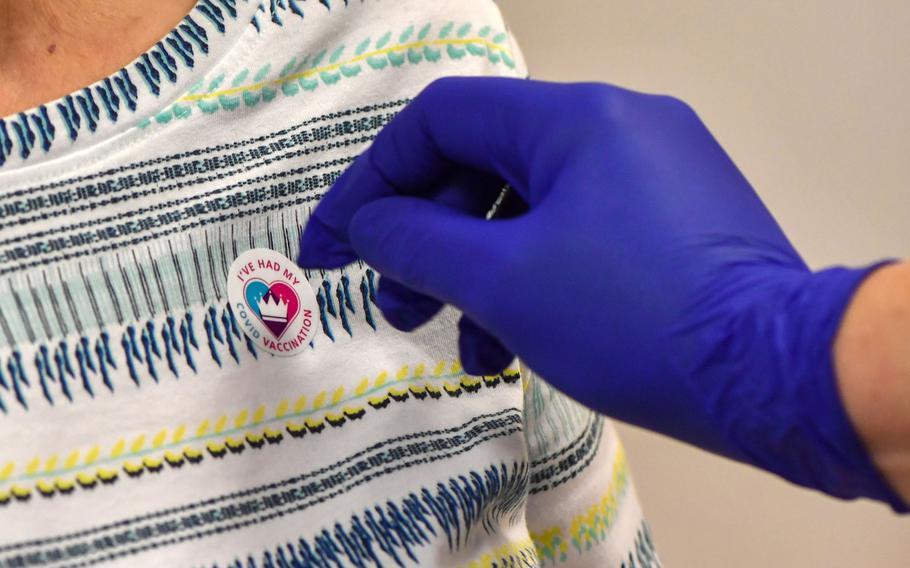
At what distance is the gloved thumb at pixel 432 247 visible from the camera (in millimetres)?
393

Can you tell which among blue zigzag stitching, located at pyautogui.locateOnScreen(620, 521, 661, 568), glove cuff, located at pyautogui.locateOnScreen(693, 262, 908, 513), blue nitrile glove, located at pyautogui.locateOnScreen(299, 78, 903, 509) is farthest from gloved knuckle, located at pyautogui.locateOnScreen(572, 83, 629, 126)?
blue zigzag stitching, located at pyautogui.locateOnScreen(620, 521, 661, 568)

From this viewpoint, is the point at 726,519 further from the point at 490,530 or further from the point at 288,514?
the point at 288,514

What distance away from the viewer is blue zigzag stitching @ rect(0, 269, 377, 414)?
50cm

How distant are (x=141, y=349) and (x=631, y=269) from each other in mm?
323

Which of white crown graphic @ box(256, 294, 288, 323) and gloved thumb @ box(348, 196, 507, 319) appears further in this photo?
white crown graphic @ box(256, 294, 288, 323)

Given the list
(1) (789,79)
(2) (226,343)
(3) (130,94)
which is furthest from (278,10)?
(1) (789,79)

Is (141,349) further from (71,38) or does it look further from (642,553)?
(642,553)

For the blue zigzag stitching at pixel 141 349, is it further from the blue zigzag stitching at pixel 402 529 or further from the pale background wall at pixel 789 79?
the pale background wall at pixel 789 79

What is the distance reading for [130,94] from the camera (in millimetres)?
510

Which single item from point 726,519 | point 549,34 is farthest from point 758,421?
point 726,519

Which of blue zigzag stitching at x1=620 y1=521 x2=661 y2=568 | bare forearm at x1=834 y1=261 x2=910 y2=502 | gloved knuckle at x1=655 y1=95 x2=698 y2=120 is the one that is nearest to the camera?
bare forearm at x1=834 y1=261 x2=910 y2=502

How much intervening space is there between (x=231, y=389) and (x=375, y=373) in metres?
0.10

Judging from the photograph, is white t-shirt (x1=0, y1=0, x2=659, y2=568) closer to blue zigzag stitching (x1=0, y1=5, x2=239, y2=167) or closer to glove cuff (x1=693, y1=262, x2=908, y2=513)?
blue zigzag stitching (x1=0, y1=5, x2=239, y2=167)

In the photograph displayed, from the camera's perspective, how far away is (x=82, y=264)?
19.8 inches
